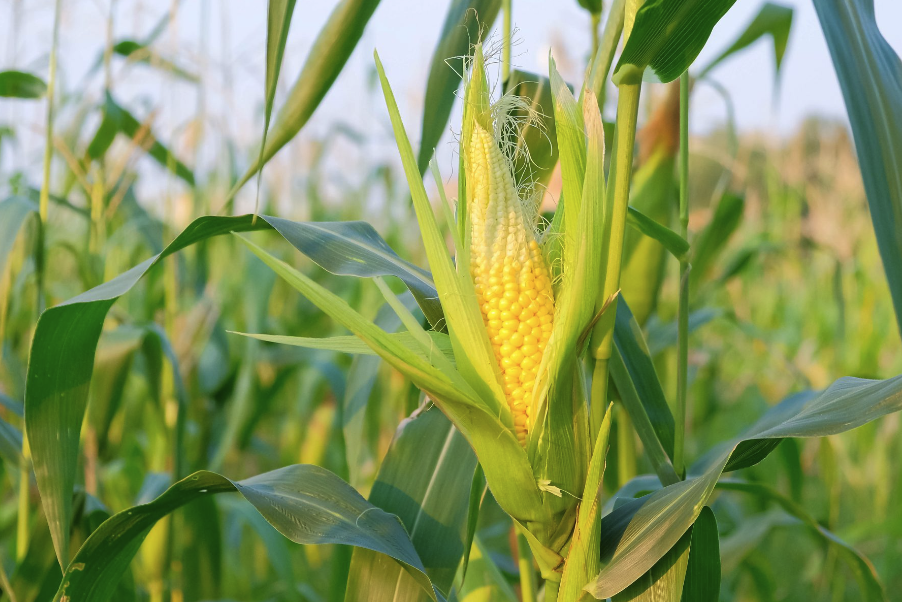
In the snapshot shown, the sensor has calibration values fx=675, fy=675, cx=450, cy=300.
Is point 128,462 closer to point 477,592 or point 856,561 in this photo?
point 477,592

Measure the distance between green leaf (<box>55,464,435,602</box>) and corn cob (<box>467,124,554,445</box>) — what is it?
172mm

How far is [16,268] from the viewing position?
116 centimetres

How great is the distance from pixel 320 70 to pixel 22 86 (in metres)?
0.61

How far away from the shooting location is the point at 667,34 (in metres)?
0.43

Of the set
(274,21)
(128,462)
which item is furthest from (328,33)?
(128,462)

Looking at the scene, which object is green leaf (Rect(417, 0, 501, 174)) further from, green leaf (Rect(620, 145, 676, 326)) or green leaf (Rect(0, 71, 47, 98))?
green leaf (Rect(0, 71, 47, 98))

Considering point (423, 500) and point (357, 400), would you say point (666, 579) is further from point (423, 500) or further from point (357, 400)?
point (357, 400)

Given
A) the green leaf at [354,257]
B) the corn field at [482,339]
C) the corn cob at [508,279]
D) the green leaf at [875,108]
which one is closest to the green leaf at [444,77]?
the corn field at [482,339]

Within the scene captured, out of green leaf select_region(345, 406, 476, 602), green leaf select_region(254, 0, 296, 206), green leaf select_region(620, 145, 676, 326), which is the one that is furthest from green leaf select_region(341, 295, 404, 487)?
green leaf select_region(620, 145, 676, 326)

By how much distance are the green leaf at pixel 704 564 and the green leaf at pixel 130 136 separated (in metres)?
1.03

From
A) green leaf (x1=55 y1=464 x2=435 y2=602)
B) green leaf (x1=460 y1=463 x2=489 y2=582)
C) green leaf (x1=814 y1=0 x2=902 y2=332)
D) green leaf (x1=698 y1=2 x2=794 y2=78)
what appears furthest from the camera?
green leaf (x1=698 y1=2 x2=794 y2=78)

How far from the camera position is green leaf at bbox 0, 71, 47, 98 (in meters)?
0.92

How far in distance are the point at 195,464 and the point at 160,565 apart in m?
0.37

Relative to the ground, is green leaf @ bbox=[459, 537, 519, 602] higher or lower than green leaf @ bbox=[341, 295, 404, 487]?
lower
